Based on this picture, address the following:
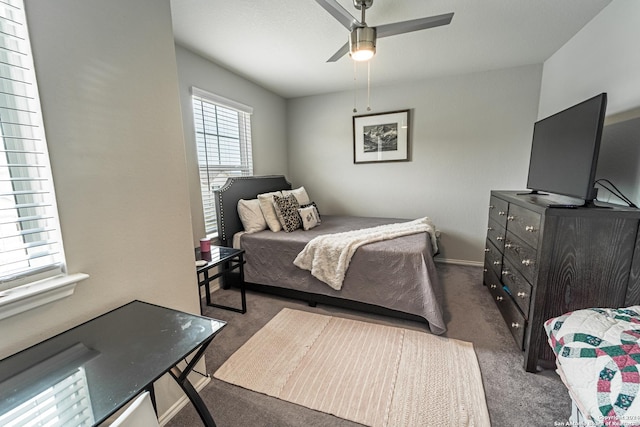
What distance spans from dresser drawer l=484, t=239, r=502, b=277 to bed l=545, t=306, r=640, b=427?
1207 millimetres

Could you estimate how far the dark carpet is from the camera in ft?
4.72

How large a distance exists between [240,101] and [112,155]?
98.7 inches

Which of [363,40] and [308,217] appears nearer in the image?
[363,40]

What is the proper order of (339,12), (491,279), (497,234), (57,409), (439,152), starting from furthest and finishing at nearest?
(439,152)
(491,279)
(497,234)
(339,12)
(57,409)

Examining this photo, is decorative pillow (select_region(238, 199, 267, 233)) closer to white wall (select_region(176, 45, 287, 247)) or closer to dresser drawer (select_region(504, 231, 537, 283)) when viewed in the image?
white wall (select_region(176, 45, 287, 247))

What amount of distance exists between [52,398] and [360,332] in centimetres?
189

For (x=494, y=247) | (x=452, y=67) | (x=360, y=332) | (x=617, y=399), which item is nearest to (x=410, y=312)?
(x=360, y=332)

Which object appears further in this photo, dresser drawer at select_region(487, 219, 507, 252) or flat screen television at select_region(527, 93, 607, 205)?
dresser drawer at select_region(487, 219, 507, 252)

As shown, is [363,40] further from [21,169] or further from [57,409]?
[57,409]

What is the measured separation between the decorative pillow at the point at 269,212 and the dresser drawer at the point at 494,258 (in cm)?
221

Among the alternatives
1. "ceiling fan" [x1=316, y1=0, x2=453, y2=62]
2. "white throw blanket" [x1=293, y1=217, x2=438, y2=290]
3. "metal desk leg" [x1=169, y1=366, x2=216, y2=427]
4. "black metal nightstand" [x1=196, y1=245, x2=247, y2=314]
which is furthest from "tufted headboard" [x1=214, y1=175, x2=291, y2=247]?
"metal desk leg" [x1=169, y1=366, x2=216, y2=427]

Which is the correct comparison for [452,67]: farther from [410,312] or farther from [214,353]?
[214,353]

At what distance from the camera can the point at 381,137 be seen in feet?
12.6

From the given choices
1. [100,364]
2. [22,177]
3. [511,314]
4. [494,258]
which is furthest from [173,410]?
[494,258]
